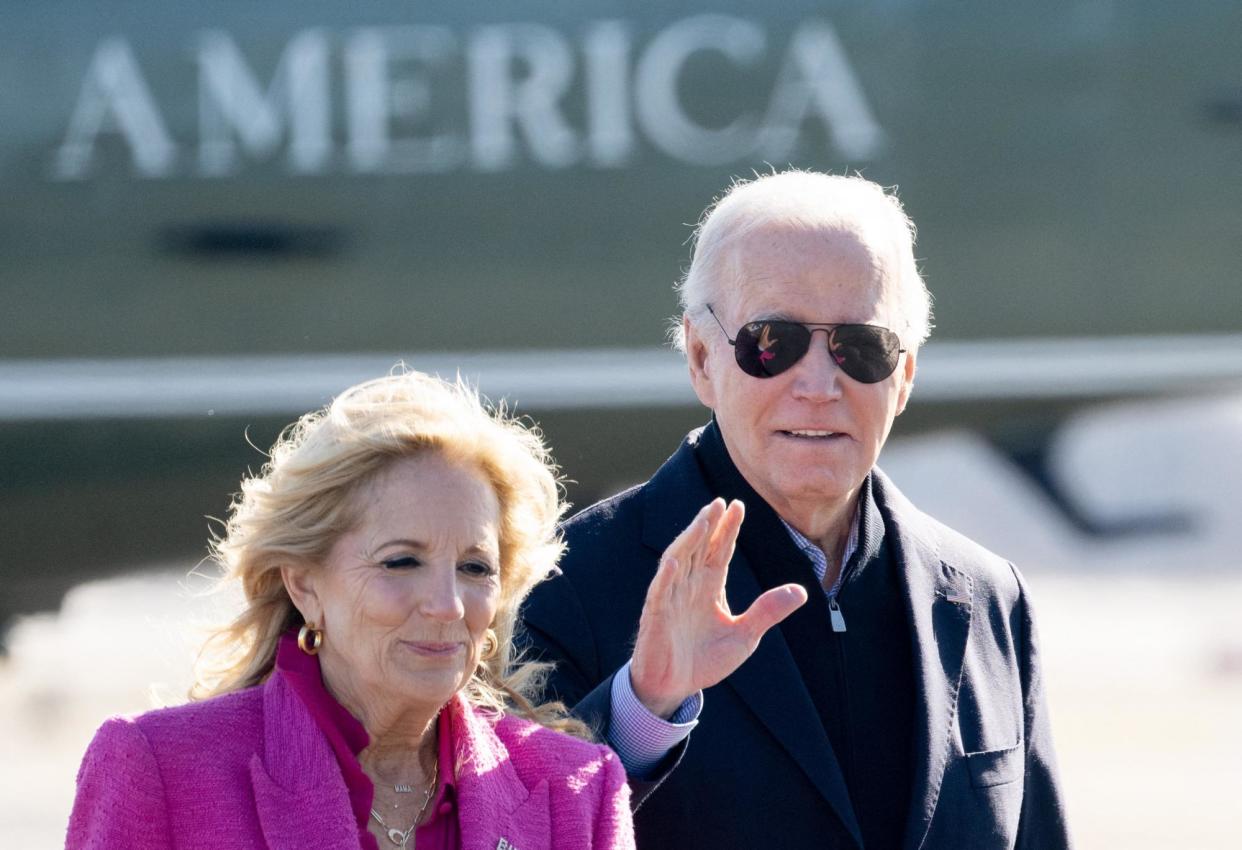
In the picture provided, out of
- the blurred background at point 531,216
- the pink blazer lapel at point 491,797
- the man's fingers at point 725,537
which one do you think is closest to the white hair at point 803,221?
the man's fingers at point 725,537

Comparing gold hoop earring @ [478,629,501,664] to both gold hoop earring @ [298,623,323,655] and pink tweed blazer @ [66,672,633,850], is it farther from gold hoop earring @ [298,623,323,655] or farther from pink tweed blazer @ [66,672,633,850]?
gold hoop earring @ [298,623,323,655]

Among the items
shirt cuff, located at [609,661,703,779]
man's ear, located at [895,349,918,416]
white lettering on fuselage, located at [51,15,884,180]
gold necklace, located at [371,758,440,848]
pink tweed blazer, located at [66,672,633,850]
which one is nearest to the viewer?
pink tweed blazer, located at [66,672,633,850]

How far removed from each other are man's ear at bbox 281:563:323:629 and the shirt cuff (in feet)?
1.05

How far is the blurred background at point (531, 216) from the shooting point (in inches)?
151

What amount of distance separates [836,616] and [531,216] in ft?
6.94

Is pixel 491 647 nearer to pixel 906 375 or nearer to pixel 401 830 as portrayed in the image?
pixel 401 830

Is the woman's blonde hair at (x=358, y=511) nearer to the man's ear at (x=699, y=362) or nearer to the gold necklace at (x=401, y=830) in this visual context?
the gold necklace at (x=401, y=830)

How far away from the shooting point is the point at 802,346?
1.88 metres

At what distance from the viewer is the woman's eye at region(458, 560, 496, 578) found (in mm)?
1655

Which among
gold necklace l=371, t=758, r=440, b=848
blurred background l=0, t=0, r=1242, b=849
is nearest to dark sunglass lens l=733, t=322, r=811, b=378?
gold necklace l=371, t=758, r=440, b=848

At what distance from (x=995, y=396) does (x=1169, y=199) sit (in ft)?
2.02

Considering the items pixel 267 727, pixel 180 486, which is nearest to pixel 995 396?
pixel 180 486

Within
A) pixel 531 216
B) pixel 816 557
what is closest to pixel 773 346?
pixel 816 557

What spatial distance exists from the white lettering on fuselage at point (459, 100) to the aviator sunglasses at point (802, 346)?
6.55ft
